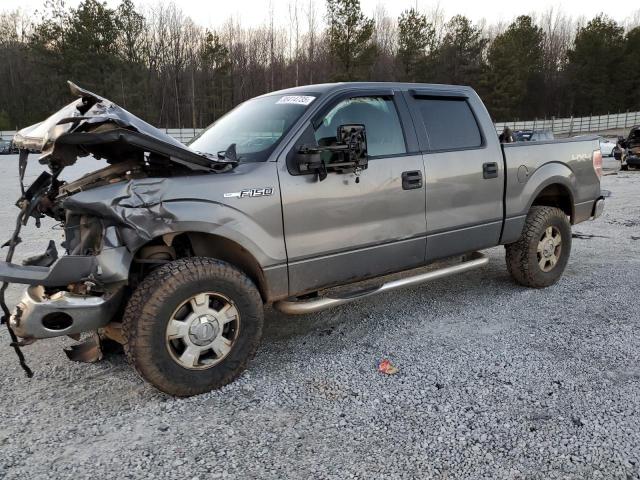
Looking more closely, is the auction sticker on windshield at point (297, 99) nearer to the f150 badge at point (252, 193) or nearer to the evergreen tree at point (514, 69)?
the f150 badge at point (252, 193)

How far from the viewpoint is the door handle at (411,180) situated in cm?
407

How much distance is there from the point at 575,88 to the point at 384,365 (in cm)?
7287

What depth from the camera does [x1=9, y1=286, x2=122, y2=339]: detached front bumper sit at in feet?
9.50

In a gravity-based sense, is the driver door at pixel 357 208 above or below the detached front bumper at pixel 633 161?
above

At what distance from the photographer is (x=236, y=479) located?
2502mm

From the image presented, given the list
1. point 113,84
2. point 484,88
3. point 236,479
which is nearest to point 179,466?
point 236,479

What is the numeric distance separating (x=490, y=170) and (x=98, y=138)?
3.24 m

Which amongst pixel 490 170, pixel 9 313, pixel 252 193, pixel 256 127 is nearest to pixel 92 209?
pixel 9 313

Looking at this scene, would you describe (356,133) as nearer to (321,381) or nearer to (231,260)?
(231,260)

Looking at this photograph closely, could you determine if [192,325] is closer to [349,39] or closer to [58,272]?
[58,272]

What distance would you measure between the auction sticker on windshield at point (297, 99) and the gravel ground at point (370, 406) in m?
1.83

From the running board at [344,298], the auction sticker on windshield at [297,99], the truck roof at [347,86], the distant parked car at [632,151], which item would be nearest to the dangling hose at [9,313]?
the running board at [344,298]

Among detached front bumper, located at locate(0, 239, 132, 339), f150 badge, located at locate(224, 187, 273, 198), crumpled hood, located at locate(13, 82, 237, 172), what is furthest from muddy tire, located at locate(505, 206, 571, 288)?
detached front bumper, located at locate(0, 239, 132, 339)

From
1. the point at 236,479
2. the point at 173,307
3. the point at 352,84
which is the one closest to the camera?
the point at 236,479
